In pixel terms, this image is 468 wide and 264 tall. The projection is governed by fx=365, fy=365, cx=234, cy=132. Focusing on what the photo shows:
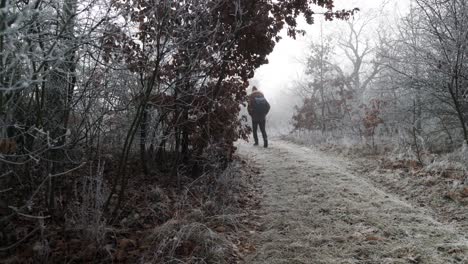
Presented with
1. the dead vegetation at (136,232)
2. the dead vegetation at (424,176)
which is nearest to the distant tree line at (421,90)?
the dead vegetation at (424,176)

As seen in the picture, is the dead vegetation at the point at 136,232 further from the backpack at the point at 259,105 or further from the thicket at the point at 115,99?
the backpack at the point at 259,105

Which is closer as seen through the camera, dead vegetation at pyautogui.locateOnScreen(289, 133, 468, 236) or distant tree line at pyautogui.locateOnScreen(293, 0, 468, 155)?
dead vegetation at pyautogui.locateOnScreen(289, 133, 468, 236)

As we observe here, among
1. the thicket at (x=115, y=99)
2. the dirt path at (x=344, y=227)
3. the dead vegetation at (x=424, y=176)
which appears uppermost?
the thicket at (x=115, y=99)

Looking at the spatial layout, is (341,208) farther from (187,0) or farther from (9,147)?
(9,147)

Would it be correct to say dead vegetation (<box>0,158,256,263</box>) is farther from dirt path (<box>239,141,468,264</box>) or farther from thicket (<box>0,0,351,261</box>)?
dirt path (<box>239,141,468,264</box>)

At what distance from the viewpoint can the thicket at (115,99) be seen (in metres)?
3.15

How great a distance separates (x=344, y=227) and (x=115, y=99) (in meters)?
3.10

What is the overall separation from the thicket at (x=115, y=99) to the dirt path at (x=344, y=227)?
1.29 m

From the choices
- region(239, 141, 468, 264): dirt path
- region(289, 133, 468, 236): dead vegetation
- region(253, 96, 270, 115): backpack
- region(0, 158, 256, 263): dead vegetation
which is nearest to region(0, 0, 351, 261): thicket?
region(0, 158, 256, 263): dead vegetation

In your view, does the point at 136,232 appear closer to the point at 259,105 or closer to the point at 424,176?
the point at 424,176

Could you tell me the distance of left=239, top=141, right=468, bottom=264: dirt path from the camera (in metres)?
3.50

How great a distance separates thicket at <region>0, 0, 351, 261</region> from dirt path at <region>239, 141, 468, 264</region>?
129 cm

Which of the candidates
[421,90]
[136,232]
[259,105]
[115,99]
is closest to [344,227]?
[136,232]

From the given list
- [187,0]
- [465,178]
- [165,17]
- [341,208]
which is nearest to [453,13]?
[465,178]
